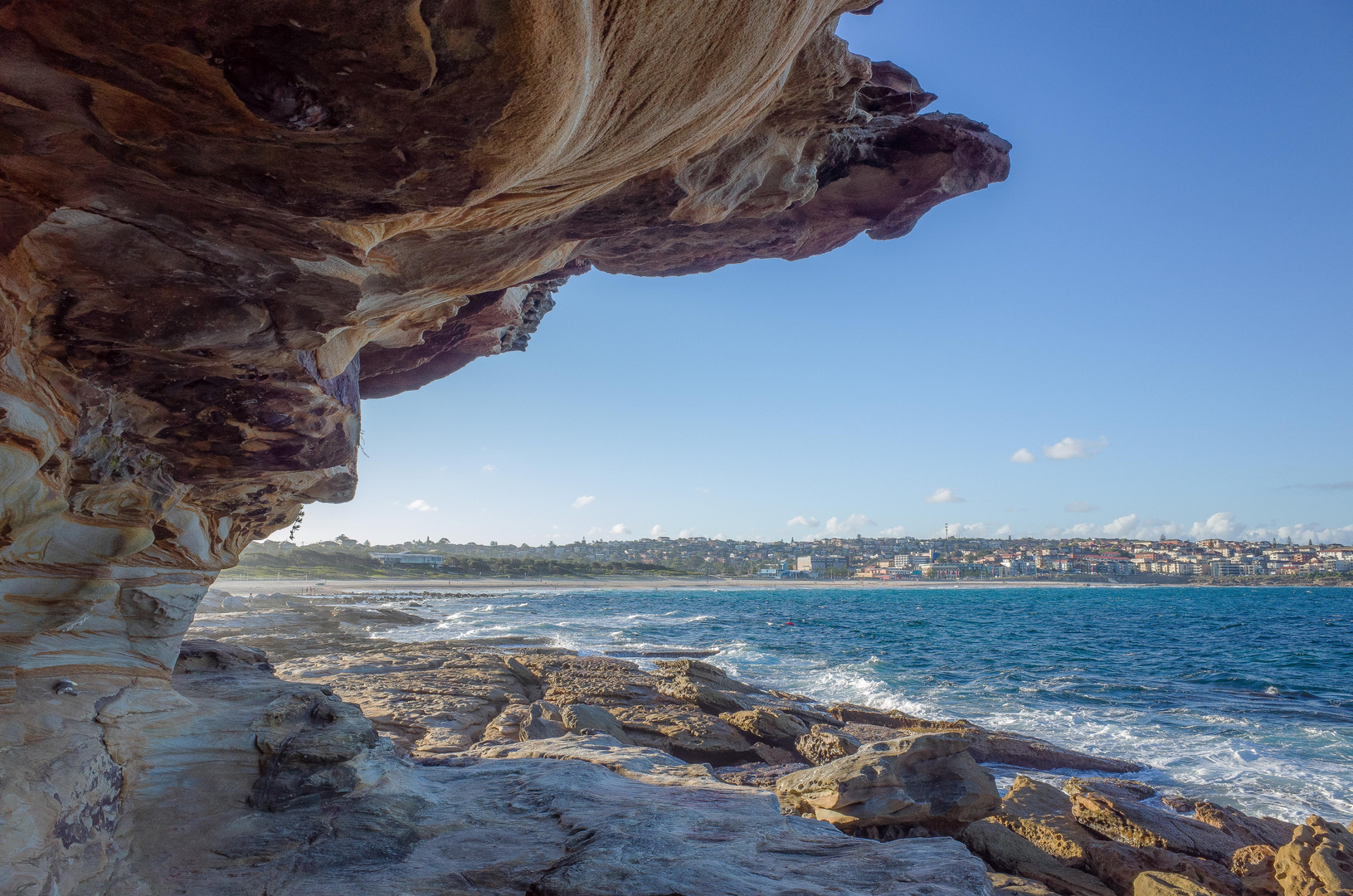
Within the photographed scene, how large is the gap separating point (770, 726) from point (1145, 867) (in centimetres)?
562

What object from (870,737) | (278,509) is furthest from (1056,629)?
(278,509)

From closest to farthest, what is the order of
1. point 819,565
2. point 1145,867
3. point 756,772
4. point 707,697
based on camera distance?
point 1145,867
point 756,772
point 707,697
point 819,565

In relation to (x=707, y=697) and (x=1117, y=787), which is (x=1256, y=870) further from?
(x=707, y=697)

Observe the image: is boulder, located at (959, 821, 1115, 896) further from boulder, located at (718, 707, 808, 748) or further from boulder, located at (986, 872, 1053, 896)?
boulder, located at (718, 707, 808, 748)

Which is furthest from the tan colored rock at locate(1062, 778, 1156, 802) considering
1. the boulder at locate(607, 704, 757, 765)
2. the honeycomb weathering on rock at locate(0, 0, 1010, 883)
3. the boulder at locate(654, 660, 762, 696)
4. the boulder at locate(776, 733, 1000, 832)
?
the honeycomb weathering on rock at locate(0, 0, 1010, 883)

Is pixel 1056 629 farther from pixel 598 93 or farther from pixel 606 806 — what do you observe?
pixel 598 93

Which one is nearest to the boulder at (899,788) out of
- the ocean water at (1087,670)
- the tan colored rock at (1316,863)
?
the tan colored rock at (1316,863)

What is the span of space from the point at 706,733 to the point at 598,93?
411 inches

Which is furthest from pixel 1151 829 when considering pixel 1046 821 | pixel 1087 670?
pixel 1087 670

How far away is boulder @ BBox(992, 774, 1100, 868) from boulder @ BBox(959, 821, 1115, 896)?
21 cm

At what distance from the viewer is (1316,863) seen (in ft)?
21.0

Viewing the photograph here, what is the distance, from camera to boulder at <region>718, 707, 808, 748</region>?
1151 centimetres

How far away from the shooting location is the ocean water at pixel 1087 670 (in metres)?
12.8

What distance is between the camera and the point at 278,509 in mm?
8508
